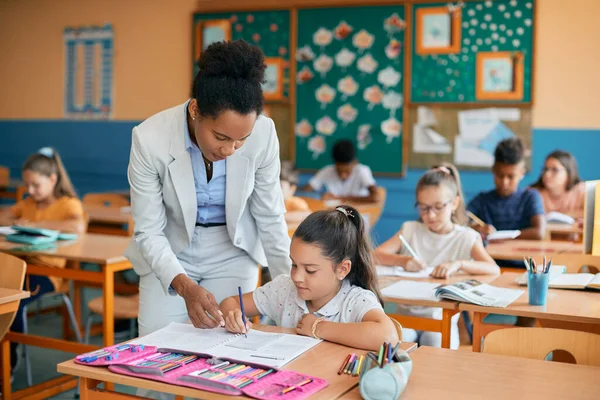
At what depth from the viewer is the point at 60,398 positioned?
351cm

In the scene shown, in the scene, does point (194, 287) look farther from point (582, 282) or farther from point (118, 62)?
point (118, 62)

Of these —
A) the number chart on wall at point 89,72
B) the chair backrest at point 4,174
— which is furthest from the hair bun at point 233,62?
the chair backrest at point 4,174

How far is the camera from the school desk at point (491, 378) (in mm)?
1582

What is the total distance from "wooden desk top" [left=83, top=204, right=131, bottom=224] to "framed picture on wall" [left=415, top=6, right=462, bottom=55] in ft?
9.08

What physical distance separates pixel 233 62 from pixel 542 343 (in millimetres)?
1069

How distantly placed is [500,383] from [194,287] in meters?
0.82

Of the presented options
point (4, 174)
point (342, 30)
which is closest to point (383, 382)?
point (342, 30)

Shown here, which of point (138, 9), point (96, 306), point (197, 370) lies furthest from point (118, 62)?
point (197, 370)

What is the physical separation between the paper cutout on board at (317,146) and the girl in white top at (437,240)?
3.38 m

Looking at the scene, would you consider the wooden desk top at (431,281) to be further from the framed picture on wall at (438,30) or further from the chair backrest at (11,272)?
the framed picture on wall at (438,30)

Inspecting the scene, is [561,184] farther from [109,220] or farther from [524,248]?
[109,220]

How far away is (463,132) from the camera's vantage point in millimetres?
6176

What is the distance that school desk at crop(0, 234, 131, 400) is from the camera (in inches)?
132

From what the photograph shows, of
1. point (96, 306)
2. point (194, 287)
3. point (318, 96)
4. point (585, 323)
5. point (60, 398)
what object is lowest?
point (60, 398)
